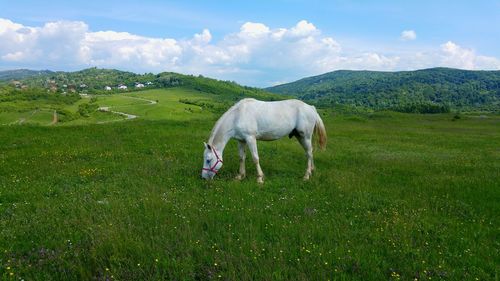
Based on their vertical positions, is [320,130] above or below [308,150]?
above

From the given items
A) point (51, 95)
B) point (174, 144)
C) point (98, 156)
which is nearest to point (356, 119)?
point (174, 144)

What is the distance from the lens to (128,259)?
631 centimetres

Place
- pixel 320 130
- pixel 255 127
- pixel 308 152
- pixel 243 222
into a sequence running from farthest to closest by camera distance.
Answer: pixel 320 130, pixel 308 152, pixel 255 127, pixel 243 222

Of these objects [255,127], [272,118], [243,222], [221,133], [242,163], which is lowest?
[243,222]

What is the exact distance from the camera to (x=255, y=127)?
13477 millimetres

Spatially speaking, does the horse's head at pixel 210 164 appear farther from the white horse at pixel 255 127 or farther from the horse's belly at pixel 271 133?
the horse's belly at pixel 271 133

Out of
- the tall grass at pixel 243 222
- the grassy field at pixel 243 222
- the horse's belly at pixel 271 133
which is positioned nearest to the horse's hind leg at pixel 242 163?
the tall grass at pixel 243 222

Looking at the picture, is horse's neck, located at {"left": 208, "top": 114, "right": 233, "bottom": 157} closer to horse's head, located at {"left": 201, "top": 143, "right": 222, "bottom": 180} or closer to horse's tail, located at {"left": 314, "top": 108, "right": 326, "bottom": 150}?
horse's head, located at {"left": 201, "top": 143, "right": 222, "bottom": 180}

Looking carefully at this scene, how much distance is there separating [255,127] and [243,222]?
221 inches

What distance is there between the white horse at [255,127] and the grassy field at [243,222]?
0.78 meters

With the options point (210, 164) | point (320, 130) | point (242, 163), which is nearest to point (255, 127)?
point (242, 163)

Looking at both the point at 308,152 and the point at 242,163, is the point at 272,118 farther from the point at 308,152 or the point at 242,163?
the point at 308,152

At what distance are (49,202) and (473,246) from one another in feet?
32.7

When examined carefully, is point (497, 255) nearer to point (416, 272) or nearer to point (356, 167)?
point (416, 272)
